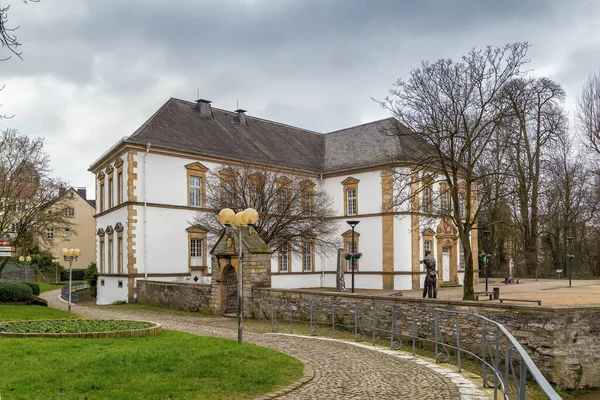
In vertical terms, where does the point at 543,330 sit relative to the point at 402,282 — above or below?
above

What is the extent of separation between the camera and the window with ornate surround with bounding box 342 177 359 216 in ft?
120

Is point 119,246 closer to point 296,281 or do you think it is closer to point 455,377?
point 296,281

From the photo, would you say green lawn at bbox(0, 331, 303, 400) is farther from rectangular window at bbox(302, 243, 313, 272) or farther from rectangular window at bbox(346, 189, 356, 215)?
rectangular window at bbox(346, 189, 356, 215)

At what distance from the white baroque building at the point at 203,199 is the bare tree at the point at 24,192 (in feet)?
10.1

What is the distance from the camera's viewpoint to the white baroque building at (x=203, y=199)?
29.8 m

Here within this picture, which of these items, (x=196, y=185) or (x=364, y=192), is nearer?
(x=196, y=185)

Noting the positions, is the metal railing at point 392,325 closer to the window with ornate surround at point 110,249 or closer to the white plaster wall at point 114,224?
the white plaster wall at point 114,224

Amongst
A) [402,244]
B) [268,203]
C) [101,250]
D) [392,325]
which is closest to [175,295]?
[268,203]

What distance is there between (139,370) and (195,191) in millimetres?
24105

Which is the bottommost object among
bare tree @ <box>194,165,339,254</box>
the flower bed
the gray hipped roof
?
the flower bed

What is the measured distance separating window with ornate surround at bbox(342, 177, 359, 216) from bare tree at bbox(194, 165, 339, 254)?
19.1ft

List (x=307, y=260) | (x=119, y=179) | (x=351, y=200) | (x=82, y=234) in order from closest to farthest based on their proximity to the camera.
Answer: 1. (x=119, y=179)
2. (x=351, y=200)
3. (x=307, y=260)
4. (x=82, y=234)

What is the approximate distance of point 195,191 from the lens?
32.2 metres

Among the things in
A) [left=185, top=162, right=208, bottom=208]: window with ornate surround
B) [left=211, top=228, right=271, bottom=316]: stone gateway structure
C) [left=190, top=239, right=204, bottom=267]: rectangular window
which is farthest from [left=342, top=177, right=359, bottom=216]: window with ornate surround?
[left=211, top=228, right=271, bottom=316]: stone gateway structure
